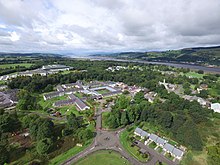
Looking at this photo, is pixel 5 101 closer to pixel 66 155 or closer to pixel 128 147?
pixel 66 155

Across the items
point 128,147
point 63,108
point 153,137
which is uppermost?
point 153,137

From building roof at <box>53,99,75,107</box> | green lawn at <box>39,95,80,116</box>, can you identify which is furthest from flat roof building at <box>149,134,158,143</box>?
building roof at <box>53,99,75,107</box>

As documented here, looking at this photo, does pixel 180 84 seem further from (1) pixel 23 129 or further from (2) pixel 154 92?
(1) pixel 23 129

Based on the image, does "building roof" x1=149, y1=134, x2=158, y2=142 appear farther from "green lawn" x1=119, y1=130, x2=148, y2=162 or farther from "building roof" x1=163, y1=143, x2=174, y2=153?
"green lawn" x1=119, y1=130, x2=148, y2=162

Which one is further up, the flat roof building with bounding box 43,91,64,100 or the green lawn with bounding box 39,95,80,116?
the flat roof building with bounding box 43,91,64,100

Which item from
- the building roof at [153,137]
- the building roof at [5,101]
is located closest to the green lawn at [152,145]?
the building roof at [153,137]

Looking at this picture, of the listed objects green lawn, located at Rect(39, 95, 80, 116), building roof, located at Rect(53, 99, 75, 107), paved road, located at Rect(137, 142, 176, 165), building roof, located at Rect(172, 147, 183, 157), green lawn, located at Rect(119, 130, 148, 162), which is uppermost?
building roof, located at Rect(53, 99, 75, 107)

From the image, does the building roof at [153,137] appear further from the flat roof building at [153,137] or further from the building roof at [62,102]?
the building roof at [62,102]

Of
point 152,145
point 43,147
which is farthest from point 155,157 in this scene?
point 43,147
